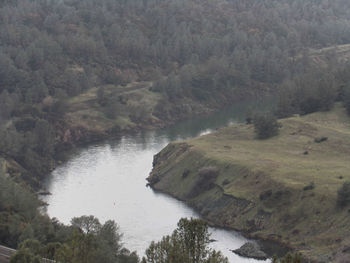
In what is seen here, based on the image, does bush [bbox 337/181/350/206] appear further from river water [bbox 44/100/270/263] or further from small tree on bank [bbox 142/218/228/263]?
small tree on bank [bbox 142/218/228/263]

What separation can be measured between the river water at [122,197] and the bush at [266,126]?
29.9 metres

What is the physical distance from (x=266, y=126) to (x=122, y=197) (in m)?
38.7

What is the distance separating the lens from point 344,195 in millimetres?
103438

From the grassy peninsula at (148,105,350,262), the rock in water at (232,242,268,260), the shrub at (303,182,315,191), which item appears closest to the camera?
the rock in water at (232,242,268,260)

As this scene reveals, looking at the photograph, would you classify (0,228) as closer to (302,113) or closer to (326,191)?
(326,191)

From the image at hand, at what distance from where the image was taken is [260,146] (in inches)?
5719

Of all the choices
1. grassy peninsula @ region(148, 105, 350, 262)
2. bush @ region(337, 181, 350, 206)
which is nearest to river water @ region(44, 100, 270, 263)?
grassy peninsula @ region(148, 105, 350, 262)

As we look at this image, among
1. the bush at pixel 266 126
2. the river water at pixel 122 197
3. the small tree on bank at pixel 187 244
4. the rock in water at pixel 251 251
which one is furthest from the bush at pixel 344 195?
the bush at pixel 266 126

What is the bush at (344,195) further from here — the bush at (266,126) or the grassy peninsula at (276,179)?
the bush at (266,126)

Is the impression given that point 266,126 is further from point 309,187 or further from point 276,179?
point 309,187

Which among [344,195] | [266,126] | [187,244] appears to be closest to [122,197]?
[266,126]

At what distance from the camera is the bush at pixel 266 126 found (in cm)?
15038

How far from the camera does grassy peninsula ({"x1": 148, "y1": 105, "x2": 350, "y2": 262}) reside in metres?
103

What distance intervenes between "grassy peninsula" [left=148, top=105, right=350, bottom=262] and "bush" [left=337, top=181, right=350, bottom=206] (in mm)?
1041
